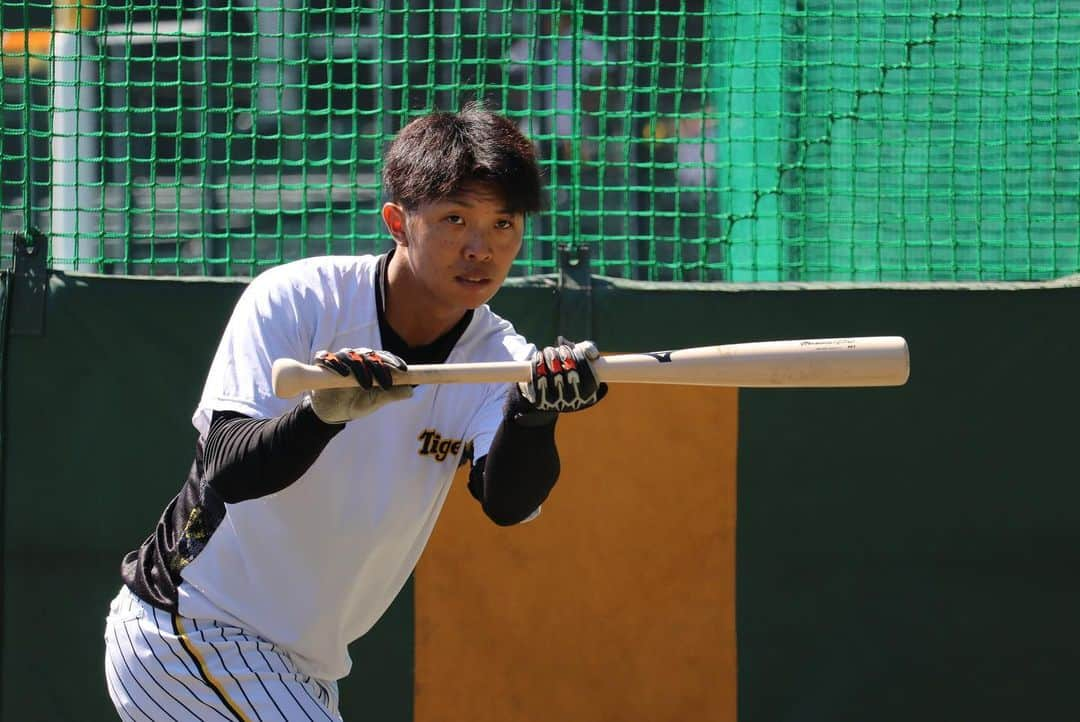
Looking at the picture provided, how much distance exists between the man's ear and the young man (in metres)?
0.01

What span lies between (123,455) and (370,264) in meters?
1.62

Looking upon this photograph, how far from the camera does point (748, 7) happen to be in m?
4.62

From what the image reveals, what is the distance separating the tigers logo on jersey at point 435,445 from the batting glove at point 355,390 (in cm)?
39

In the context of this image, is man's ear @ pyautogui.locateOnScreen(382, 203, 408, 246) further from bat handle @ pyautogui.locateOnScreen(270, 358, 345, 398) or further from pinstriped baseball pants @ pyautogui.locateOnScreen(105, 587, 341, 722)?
pinstriped baseball pants @ pyautogui.locateOnScreen(105, 587, 341, 722)

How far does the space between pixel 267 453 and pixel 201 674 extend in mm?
547

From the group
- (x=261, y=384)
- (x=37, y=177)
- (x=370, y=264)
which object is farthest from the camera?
(x=37, y=177)

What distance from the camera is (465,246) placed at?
274 cm

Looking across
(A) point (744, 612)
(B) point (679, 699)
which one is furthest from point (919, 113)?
(B) point (679, 699)

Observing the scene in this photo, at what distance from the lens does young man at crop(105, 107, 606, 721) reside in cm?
271

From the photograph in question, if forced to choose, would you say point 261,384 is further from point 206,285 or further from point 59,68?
point 59,68

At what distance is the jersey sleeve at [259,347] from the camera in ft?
8.73

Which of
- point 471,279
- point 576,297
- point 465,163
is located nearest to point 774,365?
point 471,279

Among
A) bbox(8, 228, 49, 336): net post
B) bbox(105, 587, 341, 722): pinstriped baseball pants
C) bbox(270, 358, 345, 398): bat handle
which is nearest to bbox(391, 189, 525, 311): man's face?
bbox(270, 358, 345, 398): bat handle

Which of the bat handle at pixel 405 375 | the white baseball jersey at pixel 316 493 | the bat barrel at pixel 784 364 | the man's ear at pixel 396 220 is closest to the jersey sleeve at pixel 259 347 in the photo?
the white baseball jersey at pixel 316 493
